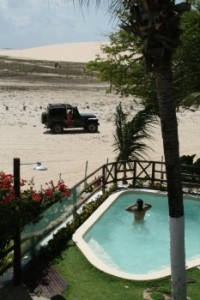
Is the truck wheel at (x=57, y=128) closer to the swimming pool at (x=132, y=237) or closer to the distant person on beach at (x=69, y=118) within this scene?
the distant person on beach at (x=69, y=118)

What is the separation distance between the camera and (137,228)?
15836mm

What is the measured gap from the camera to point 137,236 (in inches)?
599

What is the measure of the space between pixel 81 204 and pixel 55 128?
1637cm

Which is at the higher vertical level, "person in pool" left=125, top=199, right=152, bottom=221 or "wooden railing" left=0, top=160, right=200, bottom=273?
Result: "wooden railing" left=0, top=160, right=200, bottom=273

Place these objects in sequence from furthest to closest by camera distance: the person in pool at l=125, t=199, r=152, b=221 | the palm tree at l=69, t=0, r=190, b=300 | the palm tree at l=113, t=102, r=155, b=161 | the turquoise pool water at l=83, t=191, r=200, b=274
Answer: the palm tree at l=113, t=102, r=155, b=161
the person in pool at l=125, t=199, r=152, b=221
the turquoise pool water at l=83, t=191, r=200, b=274
the palm tree at l=69, t=0, r=190, b=300

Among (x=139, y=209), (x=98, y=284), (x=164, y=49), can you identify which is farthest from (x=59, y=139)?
(x=164, y=49)

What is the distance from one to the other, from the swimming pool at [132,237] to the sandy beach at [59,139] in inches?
132

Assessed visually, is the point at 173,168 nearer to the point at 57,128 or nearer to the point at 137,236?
the point at 137,236

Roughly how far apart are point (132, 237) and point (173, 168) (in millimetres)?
8050

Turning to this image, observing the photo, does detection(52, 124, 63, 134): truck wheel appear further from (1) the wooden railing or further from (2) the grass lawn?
(2) the grass lawn

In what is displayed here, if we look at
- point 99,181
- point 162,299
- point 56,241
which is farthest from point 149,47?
point 99,181

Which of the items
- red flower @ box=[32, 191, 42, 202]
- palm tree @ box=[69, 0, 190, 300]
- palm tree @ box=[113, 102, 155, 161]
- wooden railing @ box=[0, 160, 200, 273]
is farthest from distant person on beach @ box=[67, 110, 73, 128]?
palm tree @ box=[69, 0, 190, 300]

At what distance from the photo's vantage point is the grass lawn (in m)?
9.95

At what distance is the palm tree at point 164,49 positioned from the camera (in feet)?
22.0
